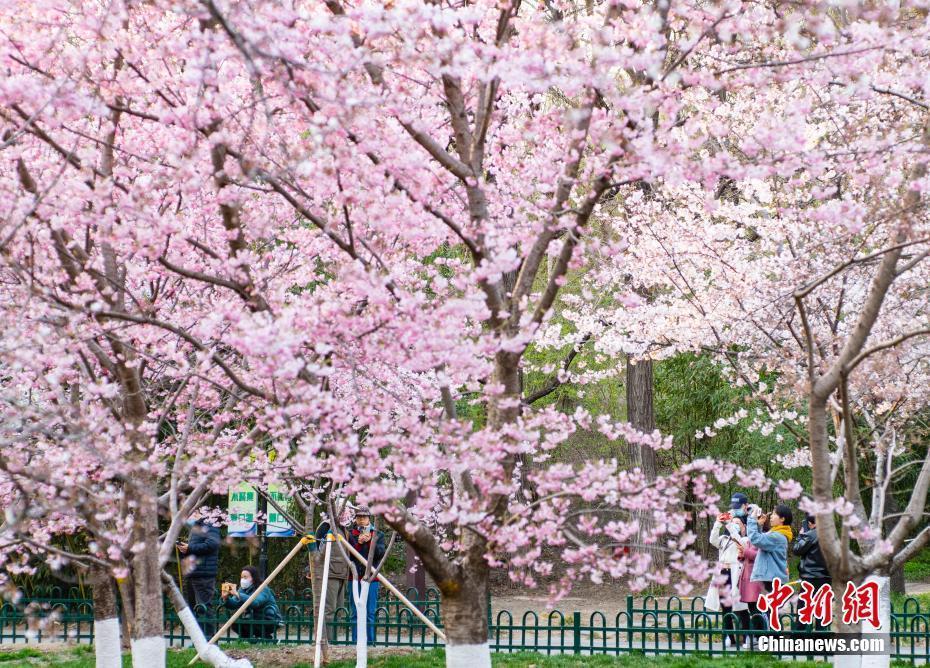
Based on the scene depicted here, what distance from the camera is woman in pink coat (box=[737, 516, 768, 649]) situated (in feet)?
32.7

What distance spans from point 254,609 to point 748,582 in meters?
5.74

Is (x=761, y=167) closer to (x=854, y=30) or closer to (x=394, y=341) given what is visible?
(x=854, y=30)

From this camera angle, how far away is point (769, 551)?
9.89 meters

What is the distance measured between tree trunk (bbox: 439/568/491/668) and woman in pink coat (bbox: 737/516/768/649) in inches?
198

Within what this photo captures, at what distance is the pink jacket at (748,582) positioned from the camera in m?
9.98

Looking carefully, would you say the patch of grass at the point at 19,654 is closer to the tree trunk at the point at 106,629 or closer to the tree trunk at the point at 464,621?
the tree trunk at the point at 106,629

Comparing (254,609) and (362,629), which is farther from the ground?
(362,629)

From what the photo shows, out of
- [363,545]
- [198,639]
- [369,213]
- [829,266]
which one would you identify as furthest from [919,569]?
[369,213]

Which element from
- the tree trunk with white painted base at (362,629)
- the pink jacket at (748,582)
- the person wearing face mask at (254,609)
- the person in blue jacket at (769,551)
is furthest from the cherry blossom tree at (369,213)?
the pink jacket at (748,582)

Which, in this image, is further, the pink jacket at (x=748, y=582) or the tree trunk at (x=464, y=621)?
the pink jacket at (x=748, y=582)

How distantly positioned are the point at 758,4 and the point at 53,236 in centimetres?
502

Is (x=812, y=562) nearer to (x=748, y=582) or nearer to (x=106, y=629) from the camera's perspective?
(x=748, y=582)

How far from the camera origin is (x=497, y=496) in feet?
18.5
